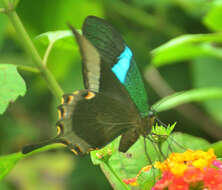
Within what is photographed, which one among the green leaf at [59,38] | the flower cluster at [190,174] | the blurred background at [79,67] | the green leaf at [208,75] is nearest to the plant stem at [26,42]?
the green leaf at [59,38]

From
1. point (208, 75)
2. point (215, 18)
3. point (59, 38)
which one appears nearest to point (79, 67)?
point (208, 75)

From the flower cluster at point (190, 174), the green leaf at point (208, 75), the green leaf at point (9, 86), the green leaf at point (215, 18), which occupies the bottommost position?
the green leaf at point (208, 75)

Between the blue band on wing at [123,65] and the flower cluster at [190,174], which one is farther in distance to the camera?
the blue band on wing at [123,65]

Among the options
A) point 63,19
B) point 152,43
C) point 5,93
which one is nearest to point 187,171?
point 5,93

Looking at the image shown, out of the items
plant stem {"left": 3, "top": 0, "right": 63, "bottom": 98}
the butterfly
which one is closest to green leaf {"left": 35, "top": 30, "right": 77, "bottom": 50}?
plant stem {"left": 3, "top": 0, "right": 63, "bottom": 98}

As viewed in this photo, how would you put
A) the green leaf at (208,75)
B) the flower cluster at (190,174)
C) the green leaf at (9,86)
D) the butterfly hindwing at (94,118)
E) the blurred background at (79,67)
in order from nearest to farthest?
1. the flower cluster at (190,174)
2. the green leaf at (9,86)
3. the butterfly hindwing at (94,118)
4. the green leaf at (208,75)
5. the blurred background at (79,67)

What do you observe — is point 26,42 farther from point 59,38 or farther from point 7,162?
point 7,162

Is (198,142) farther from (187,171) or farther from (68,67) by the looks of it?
(68,67)

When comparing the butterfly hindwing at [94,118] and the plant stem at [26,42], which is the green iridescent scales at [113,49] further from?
the plant stem at [26,42]
